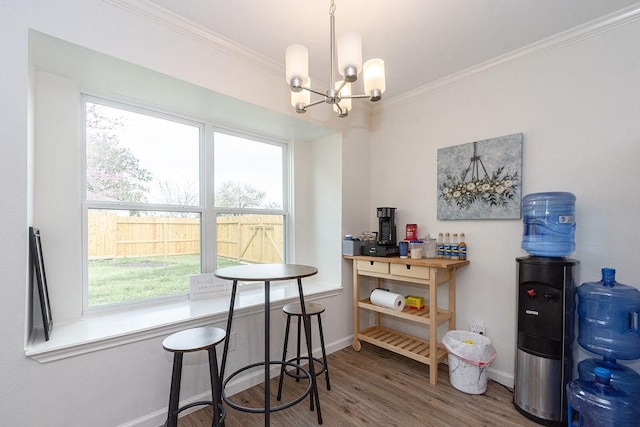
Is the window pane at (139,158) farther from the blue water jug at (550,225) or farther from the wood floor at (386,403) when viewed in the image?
the blue water jug at (550,225)

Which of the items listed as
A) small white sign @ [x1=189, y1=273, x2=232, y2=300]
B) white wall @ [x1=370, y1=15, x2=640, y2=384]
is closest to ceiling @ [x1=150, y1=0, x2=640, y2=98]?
white wall @ [x1=370, y1=15, x2=640, y2=384]

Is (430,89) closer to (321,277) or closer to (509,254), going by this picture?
(509,254)

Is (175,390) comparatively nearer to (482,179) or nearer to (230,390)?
(230,390)

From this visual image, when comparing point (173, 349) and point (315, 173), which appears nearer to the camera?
point (173, 349)

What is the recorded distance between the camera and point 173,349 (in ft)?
4.47

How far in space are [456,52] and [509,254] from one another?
5.29 ft

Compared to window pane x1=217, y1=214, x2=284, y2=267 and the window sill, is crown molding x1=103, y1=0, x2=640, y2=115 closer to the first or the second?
window pane x1=217, y1=214, x2=284, y2=267

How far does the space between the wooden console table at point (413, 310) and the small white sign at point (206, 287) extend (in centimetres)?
123

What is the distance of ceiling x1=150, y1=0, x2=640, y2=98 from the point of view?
171cm

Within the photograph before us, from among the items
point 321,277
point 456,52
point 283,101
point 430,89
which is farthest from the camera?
point 321,277

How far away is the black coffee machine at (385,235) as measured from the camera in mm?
2748

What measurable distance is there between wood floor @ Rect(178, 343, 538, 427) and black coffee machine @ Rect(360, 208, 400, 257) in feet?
3.36

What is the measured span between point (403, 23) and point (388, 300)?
7.04 ft

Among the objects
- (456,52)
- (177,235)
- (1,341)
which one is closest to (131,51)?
(177,235)
